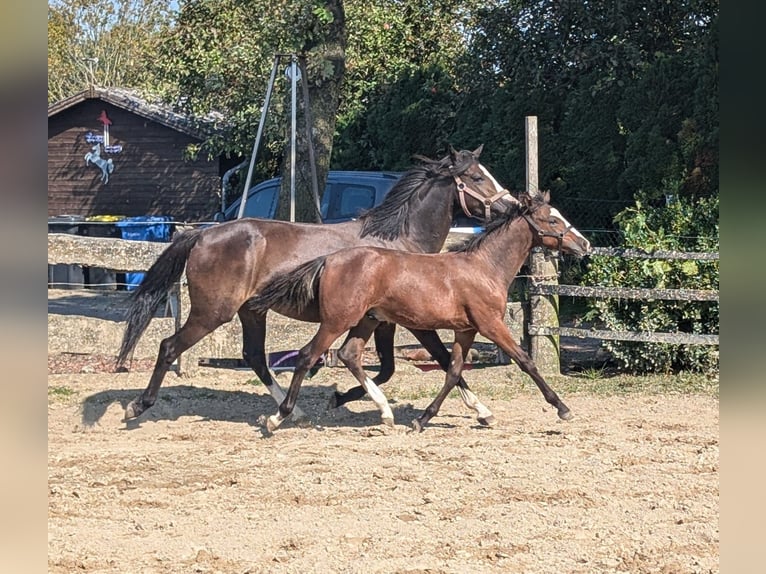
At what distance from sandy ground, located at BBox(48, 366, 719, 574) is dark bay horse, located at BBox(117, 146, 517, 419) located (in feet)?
2.10

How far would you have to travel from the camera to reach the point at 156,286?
757 cm

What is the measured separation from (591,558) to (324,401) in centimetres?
454

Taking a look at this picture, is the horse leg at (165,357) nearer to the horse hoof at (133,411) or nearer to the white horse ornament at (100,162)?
the horse hoof at (133,411)

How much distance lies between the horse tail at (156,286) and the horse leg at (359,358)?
1504mm

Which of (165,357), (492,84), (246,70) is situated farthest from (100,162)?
(165,357)

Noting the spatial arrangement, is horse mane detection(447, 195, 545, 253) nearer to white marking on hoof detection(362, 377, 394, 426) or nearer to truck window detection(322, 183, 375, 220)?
white marking on hoof detection(362, 377, 394, 426)

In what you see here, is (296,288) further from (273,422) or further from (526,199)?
(526,199)

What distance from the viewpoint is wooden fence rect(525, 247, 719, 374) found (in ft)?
29.5

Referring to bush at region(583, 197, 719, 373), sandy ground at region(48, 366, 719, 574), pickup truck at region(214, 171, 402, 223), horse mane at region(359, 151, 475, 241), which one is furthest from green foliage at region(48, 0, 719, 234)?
sandy ground at region(48, 366, 719, 574)

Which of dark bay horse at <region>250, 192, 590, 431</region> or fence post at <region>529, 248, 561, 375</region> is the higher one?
dark bay horse at <region>250, 192, 590, 431</region>

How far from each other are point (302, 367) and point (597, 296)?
3.70 m

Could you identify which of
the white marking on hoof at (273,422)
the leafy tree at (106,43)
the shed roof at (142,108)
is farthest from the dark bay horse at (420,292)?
the leafy tree at (106,43)

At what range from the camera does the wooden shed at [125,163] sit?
22.3 meters
